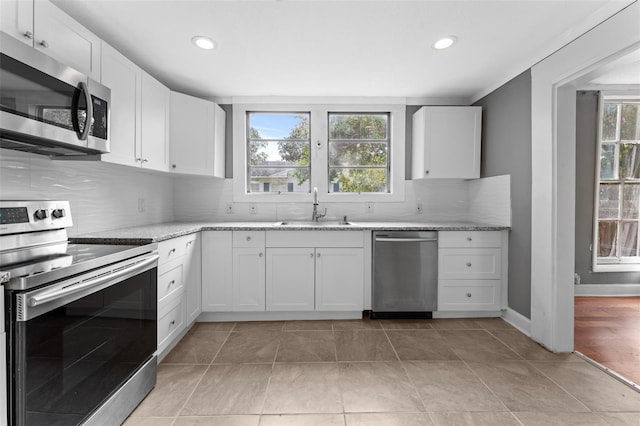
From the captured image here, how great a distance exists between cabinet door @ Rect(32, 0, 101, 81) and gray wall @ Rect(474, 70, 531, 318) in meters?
3.20

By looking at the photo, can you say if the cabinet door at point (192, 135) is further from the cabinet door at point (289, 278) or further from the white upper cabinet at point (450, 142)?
the white upper cabinet at point (450, 142)

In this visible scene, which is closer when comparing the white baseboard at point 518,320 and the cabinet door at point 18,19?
the cabinet door at point 18,19

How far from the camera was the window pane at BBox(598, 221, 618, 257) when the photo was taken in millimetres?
3611

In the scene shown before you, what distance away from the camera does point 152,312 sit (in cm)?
187

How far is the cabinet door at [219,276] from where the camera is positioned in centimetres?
288

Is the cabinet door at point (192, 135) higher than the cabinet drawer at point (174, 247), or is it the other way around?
the cabinet door at point (192, 135)

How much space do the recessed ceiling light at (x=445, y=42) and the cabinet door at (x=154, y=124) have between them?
2.22 m

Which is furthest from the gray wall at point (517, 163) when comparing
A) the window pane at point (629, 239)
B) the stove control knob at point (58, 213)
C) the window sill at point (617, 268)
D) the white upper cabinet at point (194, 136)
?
the stove control knob at point (58, 213)

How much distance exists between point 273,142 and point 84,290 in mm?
2654

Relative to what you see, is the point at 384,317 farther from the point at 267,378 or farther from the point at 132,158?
the point at 132,158

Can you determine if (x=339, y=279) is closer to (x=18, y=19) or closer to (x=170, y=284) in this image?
(x=170, y=284)

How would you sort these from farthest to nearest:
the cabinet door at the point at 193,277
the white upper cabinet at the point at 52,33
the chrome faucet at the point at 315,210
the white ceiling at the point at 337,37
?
the chrome faucet at the point at 315,210 < the cabinet door at the point at 193,277 < the white ceiling at the point at 337,37 < the white upper cabinet at the point at 52,33

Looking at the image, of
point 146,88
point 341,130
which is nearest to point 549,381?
point 341,130

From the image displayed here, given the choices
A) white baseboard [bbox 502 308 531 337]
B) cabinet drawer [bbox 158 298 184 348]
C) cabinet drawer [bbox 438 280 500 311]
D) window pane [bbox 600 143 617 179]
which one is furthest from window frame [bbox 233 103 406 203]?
window pane [bbox 600 143 617 179]
